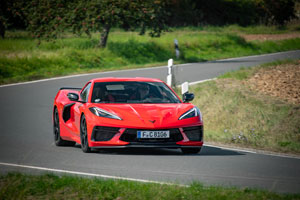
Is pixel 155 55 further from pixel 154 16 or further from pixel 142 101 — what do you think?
pixel 142 101

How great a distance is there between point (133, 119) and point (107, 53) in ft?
79.0

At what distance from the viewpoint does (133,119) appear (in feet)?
33.7

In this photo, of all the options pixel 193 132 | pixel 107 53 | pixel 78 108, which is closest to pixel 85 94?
pixel 78 108

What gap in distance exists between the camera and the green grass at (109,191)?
21.8 feet

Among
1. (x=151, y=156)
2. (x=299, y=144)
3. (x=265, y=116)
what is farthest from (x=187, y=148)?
(x=265, y=116)

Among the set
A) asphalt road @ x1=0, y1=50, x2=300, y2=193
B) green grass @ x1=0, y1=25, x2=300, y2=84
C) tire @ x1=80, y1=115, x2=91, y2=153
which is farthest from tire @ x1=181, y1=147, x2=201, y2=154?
green grass @ x1=0, y1=25, x2=300, y2=84

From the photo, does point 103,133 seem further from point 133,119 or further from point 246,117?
point 246,117

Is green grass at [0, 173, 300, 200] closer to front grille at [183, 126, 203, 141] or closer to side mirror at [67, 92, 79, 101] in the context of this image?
front grille at [183, 126, 203, 141]

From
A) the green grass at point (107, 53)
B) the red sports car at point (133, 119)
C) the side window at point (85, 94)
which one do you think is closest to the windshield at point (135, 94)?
the red sports car at point (133, 119)

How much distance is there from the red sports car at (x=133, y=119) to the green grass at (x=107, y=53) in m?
14.5

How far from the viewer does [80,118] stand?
11.1 metres

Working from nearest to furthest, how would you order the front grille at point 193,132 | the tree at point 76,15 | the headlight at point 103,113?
the headlight at point 103,113, the front grille at point 193,132, the tree at point 76,15

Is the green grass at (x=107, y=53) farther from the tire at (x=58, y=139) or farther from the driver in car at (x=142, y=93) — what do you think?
the driver in car at (x=142, y=93)

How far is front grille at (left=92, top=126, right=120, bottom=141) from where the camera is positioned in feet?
33.7
